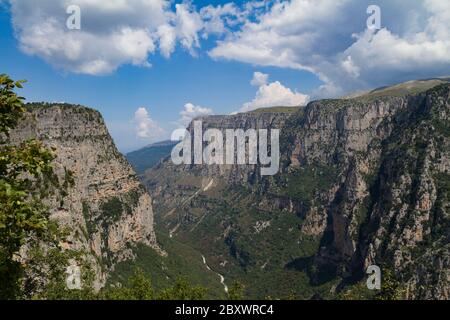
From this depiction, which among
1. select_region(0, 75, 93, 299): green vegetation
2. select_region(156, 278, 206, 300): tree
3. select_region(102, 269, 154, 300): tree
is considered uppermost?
select_region(0, 75, 93, 299): green vegetation

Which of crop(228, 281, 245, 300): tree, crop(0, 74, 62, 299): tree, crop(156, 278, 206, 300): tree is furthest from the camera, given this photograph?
crop(156, 278, 206, 300): tree

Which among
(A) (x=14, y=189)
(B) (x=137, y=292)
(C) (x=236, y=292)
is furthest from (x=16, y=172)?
(C) (x=236, y=292)

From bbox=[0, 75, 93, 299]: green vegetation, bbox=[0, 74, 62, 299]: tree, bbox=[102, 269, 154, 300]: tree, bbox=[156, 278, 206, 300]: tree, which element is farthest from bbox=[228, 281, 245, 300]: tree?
bbox=[0, 74, 62, 299]: tree

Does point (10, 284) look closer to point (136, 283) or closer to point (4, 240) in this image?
point (4, 240)

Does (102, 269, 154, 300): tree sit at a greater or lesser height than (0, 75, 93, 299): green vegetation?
lesser

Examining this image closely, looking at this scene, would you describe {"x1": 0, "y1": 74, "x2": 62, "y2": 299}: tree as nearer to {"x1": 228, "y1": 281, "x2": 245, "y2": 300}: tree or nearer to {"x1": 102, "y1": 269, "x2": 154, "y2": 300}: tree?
{"x1": 102, "y1": 269, "x2": 154, "y2": 300}: tree

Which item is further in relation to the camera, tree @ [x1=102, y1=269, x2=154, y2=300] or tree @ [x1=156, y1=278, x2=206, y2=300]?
tree @ [x1=156, y1=278, x2=206, y2=300]

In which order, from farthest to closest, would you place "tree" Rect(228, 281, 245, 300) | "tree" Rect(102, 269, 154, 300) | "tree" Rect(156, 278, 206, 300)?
"tree" Rect(156, 278, 206, 300) < "tree" Rect(102, 269, 154, 300) < "tree" Rect(228, 281, 245, 300)

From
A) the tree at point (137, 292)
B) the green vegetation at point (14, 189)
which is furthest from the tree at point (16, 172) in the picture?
the tree at point (137, 292)

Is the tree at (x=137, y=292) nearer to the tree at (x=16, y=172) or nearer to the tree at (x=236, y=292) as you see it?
the tree at (x=236, y=292)

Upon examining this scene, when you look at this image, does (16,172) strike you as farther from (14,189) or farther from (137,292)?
(137,292)
